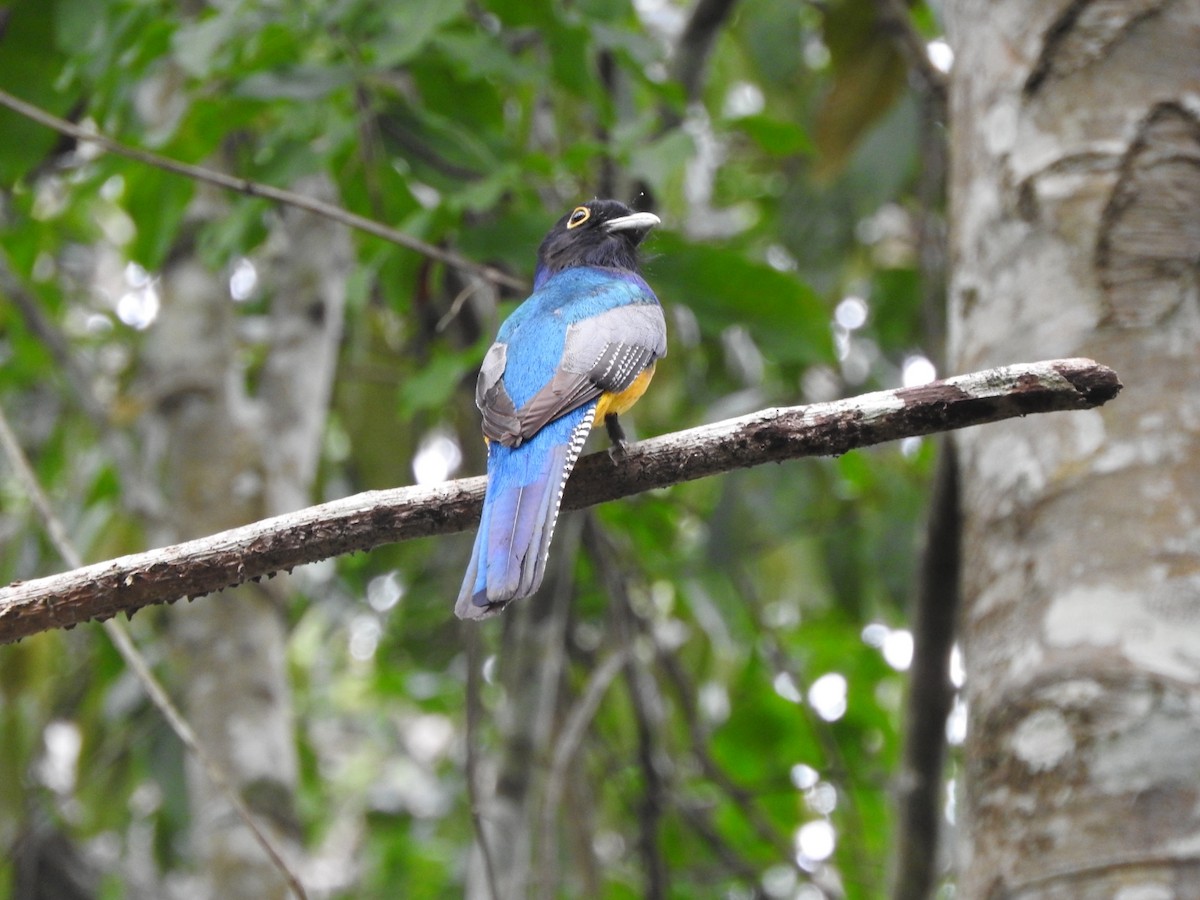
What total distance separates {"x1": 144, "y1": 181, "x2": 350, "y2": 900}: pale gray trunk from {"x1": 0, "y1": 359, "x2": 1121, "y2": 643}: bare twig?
2.53 meters

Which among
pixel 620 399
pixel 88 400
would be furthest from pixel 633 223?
pixel 88 400

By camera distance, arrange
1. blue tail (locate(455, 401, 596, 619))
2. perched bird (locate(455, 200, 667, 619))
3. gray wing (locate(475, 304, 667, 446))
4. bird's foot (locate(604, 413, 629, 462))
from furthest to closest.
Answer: gray wing (locate(475, 304, 667, 446)) → bird's foot (locate(604, 413, 629, 462)) → perched bird (locate(455, 200, 667, 619)) → blue tail (locate(455, 401, 596, 619))

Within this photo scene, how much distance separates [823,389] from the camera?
6602mm

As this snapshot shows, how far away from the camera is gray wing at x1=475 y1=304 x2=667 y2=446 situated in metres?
3.22

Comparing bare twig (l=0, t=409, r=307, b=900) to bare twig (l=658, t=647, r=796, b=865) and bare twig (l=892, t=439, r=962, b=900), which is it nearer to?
bare twig (l=892, t=439, r=962, b=900)

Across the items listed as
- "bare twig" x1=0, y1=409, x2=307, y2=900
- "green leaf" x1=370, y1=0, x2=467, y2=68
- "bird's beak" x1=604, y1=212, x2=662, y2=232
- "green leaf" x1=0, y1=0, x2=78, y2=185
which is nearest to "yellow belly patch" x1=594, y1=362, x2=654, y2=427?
"bird's beak" x1=604, y1=212, x2=662, y2=232

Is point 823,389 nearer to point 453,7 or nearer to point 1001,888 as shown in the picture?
point 453,7

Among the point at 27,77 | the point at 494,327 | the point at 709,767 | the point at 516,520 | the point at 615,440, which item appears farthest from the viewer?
the point at 709,767

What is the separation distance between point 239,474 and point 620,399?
2.22 metres

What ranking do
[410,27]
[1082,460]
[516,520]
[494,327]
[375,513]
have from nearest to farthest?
[375,513] → [516,520] → [1082,460] → [410,27] → [494,327]

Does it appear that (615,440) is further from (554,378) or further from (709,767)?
(709,767)

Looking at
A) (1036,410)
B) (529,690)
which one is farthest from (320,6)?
(1036,410)

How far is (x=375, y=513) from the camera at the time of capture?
7.90 ft

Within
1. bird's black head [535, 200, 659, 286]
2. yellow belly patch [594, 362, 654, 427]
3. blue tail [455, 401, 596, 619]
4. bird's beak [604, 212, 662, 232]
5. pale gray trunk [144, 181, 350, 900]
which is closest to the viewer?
blue tail [455, 401, 596, 619]
